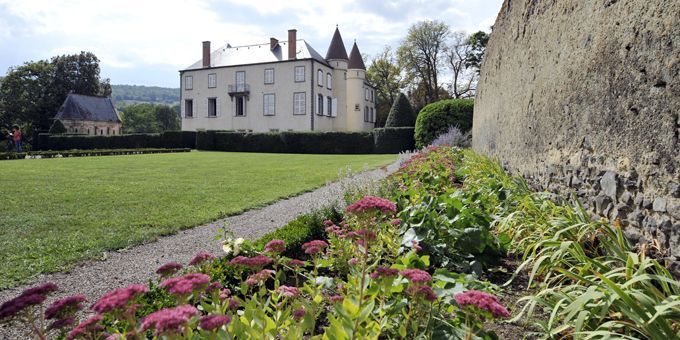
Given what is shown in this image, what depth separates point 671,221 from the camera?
2.33 meters

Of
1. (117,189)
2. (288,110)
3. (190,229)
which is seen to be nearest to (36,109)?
(288,110)

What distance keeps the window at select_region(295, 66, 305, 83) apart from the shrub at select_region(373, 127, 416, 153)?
1343 centimetres

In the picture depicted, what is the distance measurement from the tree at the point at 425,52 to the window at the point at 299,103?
11.7m

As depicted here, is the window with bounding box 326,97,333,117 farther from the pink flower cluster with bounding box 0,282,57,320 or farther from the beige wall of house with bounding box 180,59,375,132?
the pink flower cluster with bounding box 0,282,57,320

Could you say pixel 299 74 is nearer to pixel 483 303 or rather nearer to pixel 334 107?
pixel 334 107

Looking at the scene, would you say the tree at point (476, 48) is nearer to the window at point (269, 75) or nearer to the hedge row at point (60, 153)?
the window at point (269, 75)

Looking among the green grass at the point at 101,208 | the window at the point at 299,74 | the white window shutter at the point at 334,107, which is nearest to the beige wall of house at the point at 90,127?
the window at the point at 299,74

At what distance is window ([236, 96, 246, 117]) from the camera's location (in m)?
42.5

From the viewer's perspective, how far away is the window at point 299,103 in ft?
130

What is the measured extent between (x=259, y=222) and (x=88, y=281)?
2.76 meters

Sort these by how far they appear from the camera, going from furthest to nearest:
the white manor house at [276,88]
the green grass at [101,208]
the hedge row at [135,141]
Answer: the white manor house at [276,88] < the hedge row at [135,141] < the green grass at [101,208]

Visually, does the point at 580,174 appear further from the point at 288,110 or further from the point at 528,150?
the point at 288,110

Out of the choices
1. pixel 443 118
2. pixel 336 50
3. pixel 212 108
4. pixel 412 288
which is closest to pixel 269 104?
pixel 212 108

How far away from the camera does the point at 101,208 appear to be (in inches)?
272
